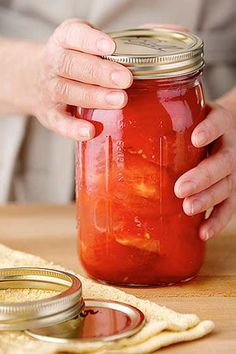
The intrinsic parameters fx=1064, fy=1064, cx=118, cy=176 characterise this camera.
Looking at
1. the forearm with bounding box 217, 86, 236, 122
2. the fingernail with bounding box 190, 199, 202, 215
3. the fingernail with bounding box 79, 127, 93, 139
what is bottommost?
the fingernail with bounding box 190, 199, 202, 215

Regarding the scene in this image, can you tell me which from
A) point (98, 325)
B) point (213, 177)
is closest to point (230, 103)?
point (213, 177)

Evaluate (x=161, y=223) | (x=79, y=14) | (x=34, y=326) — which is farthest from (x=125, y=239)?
(x=79, y=14)

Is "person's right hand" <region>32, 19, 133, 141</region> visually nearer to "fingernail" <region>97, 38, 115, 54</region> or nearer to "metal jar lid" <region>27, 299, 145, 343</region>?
"fingernail" <region>97, 38, 115, 54</region>

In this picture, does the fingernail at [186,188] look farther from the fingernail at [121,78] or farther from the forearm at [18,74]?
the forearm at [18,74]

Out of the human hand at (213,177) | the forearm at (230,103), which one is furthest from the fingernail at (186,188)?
the forearm at (230,103)

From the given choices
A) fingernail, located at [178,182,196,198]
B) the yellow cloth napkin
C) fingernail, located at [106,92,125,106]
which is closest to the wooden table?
the yellow cloth napkin

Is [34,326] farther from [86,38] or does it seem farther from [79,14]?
[79,14]
